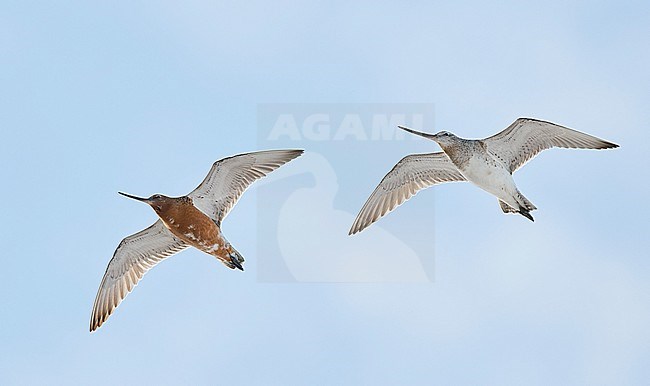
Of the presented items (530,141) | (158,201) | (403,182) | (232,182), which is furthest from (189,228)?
(530,141)

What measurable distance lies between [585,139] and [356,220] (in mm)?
4824

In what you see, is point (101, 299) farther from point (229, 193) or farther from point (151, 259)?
point (229, 193)

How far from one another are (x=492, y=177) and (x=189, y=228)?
5.75 meters

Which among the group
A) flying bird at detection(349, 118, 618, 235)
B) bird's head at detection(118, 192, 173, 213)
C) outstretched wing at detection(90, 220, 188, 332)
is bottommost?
outstretched wing at detection(90, 220, 188, 332)

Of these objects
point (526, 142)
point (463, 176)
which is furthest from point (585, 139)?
point (463, 176)

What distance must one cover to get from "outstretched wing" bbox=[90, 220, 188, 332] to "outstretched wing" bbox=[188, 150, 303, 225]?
44.3 inches

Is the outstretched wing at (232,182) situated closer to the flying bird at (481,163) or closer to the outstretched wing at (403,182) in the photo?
the outstretched wing at (403,182)

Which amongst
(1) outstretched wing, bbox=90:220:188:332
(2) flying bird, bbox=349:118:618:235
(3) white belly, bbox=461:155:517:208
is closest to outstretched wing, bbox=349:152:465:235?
(2) flying bird, bbox=349:118:618:235

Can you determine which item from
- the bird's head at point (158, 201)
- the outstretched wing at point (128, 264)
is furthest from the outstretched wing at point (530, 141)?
the outstretched wing at point (128, 264)

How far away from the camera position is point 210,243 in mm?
18297

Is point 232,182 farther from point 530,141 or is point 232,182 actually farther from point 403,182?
point 530,141

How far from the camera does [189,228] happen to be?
18219 mm

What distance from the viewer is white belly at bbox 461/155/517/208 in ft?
59.6

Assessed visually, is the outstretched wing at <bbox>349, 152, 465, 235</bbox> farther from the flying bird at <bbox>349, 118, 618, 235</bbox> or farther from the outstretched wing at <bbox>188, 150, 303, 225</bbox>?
the outstretched wing at <bbox>188, 150, 303, 225</bbox>
